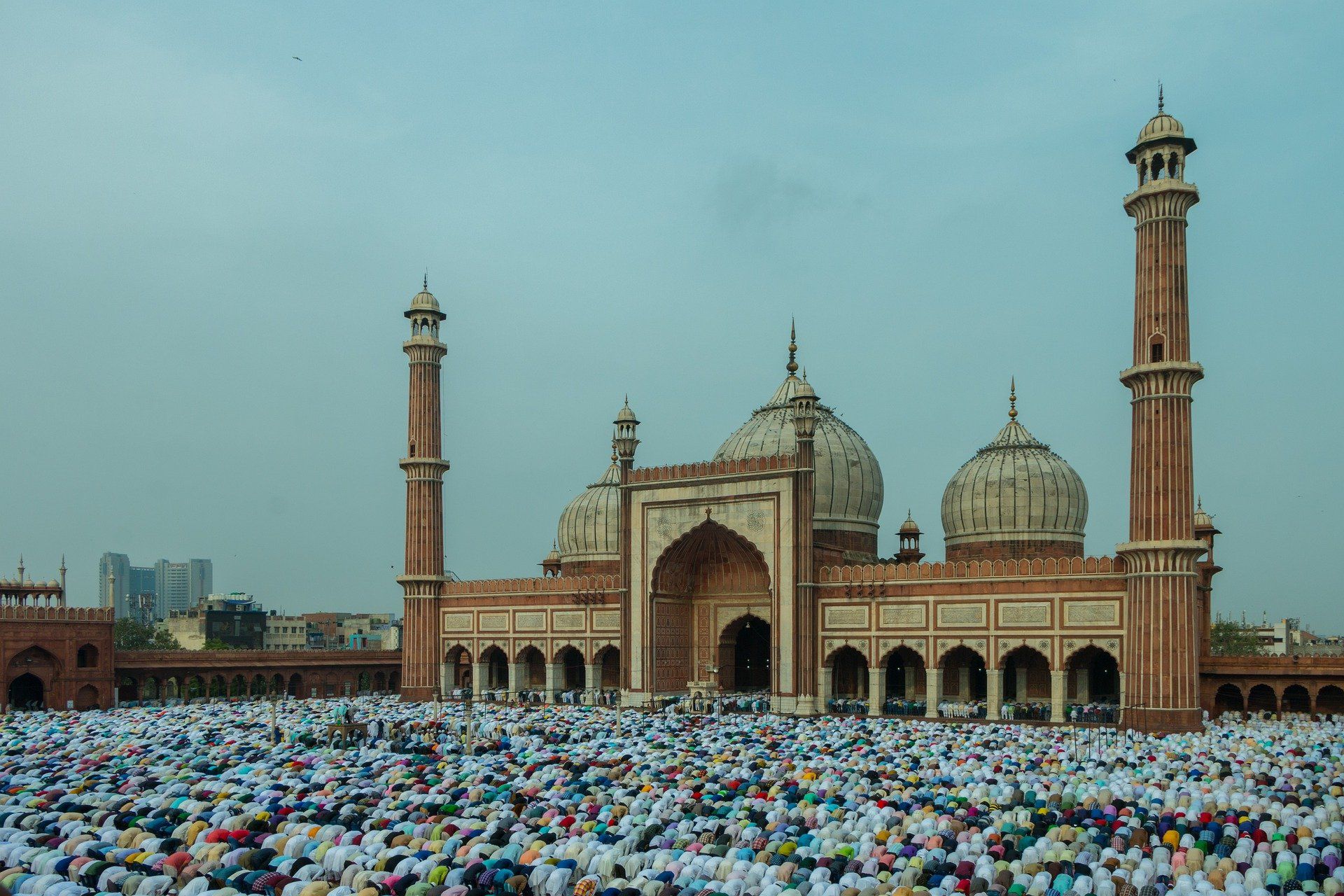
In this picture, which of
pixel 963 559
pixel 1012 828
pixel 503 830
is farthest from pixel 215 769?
pixel 963 559

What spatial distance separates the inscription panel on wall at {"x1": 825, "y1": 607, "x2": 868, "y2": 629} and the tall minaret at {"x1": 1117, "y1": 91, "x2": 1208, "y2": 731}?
7.63 metres

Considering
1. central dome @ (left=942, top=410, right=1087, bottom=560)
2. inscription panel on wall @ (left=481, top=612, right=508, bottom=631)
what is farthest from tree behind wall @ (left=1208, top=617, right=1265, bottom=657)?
inscription panel on wall @ (left=481, top=612, right=508, bottom=631)

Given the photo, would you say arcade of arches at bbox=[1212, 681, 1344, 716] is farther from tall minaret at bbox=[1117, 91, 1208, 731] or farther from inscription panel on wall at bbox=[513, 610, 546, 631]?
inscription panel on wall at bbox=[513, 610, 546, 631]

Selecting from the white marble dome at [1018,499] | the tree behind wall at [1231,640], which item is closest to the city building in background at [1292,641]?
the tree behind wall at [1231,640]

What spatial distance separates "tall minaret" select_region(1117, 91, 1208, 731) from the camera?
3064 cm

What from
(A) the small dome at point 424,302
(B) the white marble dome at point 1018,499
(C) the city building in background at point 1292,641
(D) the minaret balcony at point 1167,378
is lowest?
(C) the city building in background at point 1292,641

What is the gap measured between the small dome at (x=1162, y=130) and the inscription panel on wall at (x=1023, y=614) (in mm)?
12866

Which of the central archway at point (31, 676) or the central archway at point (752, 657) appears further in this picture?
the central archway at point (752, 657)

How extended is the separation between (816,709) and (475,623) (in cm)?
1457

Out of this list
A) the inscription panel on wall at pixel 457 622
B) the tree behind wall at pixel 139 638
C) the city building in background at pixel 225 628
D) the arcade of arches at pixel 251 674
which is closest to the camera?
the arcade of arches at pixel 251 674

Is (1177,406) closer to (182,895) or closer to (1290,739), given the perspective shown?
(1290,739)

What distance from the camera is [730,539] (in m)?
40.0

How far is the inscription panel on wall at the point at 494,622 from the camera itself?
44.5 metres

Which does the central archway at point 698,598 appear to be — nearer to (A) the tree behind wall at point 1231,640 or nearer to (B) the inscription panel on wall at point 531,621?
(B) the inscription panel on wall at point 531,621
